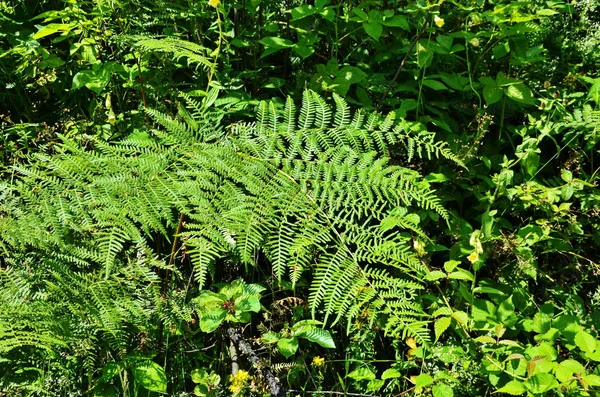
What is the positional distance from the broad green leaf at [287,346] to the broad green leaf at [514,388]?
0.73 m

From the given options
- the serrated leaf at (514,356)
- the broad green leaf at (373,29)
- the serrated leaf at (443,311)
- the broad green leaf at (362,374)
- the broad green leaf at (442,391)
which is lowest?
the broad green leaf at (362,374)

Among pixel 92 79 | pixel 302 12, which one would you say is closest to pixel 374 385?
pixel 302 12

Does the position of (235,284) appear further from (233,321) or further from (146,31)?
(146,31)

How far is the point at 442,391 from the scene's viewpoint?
7.34ft

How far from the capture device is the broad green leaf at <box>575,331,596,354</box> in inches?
88.0

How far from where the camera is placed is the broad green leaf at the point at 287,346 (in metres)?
2.32

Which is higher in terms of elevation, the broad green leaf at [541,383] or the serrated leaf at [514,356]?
the serrated leaf at [514,356]

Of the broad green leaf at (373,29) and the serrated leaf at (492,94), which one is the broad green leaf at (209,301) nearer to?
the broad green leaf at (373,29)

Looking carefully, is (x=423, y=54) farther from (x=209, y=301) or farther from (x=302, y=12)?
(x=209, y=301)

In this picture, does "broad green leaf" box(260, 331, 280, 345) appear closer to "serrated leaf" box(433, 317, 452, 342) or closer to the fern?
the fern

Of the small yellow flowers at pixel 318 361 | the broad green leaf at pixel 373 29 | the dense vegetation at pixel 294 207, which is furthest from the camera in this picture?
the broad green leaf at pixel 373 29

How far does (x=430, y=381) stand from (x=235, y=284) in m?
0.81

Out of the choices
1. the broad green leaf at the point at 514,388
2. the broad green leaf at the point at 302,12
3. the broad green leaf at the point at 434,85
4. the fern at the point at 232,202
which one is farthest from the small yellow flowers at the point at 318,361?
the broad green leaf at the point at 302,12

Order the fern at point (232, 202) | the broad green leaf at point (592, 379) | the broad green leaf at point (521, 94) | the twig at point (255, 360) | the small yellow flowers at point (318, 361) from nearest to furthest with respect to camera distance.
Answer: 1. the fern at point (232, 202)
2. the broad green leaf at point (592, 379)
3. the twig at point (255, 360)
4. the small yellow flowers at point (318, 361)
5. the broad green leaf at point (521, 94)
